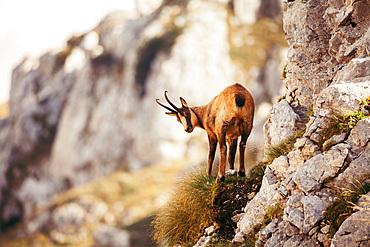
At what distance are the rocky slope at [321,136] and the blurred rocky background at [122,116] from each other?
3832cm

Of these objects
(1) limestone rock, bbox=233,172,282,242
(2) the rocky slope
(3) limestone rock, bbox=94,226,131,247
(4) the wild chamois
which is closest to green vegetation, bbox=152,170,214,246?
(4) the wild chamois

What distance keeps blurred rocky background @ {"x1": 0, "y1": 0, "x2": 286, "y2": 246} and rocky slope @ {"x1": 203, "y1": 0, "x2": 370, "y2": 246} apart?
126 ft

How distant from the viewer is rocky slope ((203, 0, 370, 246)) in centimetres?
679

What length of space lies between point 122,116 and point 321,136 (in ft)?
175

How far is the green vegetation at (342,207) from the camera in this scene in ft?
21.3

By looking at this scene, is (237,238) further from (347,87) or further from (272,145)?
(347,87)

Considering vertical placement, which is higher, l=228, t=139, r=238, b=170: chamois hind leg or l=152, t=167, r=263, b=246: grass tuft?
l=228, t=139, r=238, b=170: chamois hind leg

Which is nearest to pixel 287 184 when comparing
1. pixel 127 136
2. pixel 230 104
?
pixel 230 104

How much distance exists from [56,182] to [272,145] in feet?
188

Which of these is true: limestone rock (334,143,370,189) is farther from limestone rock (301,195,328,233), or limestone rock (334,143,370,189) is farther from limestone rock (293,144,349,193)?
limestone rock (301,195,328,233)

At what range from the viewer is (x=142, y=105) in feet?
192

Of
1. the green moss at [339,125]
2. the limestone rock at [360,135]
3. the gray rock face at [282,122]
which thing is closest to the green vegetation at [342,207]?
the limestone rock at [360,135]

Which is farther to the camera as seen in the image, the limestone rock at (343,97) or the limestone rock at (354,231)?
the limestone rock at (343,97)

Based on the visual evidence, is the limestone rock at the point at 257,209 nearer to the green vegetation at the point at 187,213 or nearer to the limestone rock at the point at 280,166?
the limestone rock at the point at 280,166
